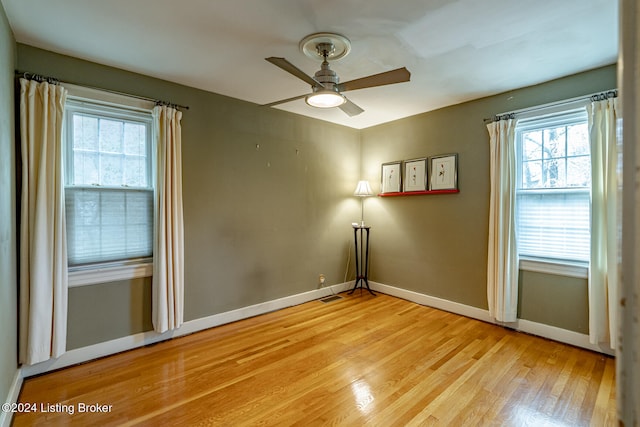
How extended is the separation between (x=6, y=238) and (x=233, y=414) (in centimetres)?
188

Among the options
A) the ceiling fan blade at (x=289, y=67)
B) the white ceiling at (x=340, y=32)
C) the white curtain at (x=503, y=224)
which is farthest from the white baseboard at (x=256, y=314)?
the ceiling fan blade at (x=289, y=67)

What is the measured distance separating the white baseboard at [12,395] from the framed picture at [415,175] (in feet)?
13.9

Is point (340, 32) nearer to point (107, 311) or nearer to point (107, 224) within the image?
point (107, 224)

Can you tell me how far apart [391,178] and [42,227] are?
12.7 feet

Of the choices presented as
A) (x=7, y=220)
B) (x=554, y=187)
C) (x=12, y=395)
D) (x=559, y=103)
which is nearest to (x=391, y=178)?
(x=554, y=187)

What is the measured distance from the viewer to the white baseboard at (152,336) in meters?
2.54

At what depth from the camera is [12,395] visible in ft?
6.84

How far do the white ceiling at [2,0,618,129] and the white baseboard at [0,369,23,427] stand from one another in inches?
99.0

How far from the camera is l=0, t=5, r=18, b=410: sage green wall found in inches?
75.0

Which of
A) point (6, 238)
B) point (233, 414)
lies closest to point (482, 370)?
point (233, 414)

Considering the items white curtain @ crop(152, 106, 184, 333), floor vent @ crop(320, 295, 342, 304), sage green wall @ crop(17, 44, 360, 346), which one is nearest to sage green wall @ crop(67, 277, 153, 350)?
sage green wall @ crop(17, 44, 360, 346)

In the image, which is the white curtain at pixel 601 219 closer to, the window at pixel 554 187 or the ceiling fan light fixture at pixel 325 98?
the window at pixel 554 187

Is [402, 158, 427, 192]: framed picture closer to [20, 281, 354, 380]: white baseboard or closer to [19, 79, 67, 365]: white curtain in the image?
[20, 281, 354, 380]: white baseboard

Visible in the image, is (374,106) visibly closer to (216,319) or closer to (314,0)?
(314,0)
